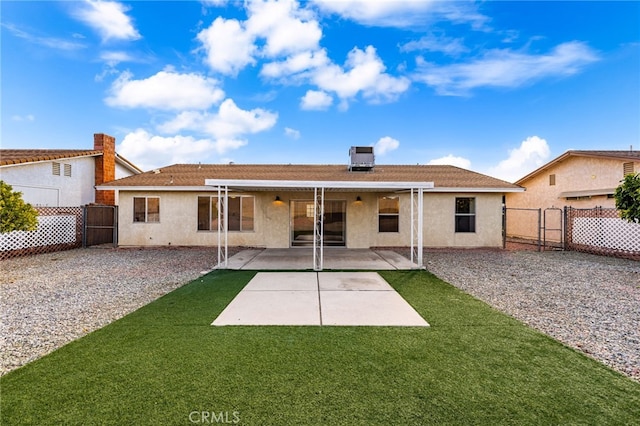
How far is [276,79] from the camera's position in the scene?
16719 millimetres

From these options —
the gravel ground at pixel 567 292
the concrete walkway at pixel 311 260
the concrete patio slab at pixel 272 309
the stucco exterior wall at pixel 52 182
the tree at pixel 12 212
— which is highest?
the stucco exterior wall at pixel 52 182

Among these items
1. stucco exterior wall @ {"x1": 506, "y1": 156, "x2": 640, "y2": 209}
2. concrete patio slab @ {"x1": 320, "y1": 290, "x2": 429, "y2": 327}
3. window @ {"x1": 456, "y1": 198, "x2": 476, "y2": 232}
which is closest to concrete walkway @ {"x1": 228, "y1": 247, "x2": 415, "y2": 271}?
concrete patio slab @ {"x1": 320, "y1": 290, "x2": 429, "y2": 327}

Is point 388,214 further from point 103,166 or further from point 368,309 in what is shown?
point 103,166

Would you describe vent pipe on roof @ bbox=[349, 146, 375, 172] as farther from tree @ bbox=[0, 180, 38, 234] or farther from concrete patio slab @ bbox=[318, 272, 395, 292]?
tree @ bbox=[0, 180, 38, 234]

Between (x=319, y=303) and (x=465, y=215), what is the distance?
1057 centimetres

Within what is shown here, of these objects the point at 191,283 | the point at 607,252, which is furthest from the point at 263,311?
the point at 607,252

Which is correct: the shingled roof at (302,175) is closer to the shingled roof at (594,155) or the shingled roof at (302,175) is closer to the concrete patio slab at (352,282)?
the shingled roof at (594,155)

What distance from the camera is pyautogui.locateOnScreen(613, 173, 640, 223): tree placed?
8.27m

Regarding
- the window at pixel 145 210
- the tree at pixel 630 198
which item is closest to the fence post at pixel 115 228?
the window at pixel 145 210

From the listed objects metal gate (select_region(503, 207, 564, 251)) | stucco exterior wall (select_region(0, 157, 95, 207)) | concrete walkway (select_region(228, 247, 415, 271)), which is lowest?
concrete walkway (select_region(228, 247, 415, 271))

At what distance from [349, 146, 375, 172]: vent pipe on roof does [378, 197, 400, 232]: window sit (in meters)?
2.64

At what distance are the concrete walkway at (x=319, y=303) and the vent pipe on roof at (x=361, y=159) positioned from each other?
8617 millimetres

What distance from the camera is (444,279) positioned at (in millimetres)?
7906

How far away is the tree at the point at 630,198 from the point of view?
8273mm
